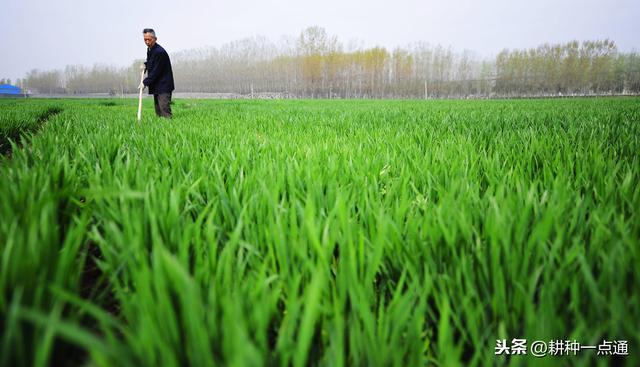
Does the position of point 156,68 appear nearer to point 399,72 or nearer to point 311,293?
point 311,293

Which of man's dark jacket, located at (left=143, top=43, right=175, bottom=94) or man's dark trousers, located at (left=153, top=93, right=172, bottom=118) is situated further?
man's dark trousers, located at (left=153, top=93, right=172, bottom=118)

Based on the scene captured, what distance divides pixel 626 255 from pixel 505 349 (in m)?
0.33

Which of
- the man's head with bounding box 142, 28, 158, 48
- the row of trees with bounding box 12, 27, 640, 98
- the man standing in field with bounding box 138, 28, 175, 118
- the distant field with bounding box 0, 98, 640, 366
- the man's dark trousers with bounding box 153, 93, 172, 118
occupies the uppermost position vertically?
the row of trees with bounding box 12, 27, 640, 98

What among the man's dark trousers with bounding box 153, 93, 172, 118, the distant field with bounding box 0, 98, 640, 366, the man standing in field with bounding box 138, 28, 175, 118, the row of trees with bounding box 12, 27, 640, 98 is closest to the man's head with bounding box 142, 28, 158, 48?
the man standing in field with bounding box 138, 28, 175, 118

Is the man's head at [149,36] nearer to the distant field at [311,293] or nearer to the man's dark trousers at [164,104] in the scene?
the man's dark trousers at [164,104]

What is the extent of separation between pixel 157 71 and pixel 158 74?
7cm

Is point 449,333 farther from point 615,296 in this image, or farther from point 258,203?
point 258,203

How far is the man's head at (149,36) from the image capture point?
6115 mm

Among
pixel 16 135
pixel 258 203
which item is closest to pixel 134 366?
pixel 258 203

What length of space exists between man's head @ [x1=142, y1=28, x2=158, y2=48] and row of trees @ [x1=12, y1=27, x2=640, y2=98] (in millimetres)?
46481

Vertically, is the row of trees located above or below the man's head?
above

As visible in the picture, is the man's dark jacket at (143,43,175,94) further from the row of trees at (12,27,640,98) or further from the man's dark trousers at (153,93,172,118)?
the row of trees at (12,27,640,98)

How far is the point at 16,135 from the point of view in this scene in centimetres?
445

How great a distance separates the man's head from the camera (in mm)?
6115
